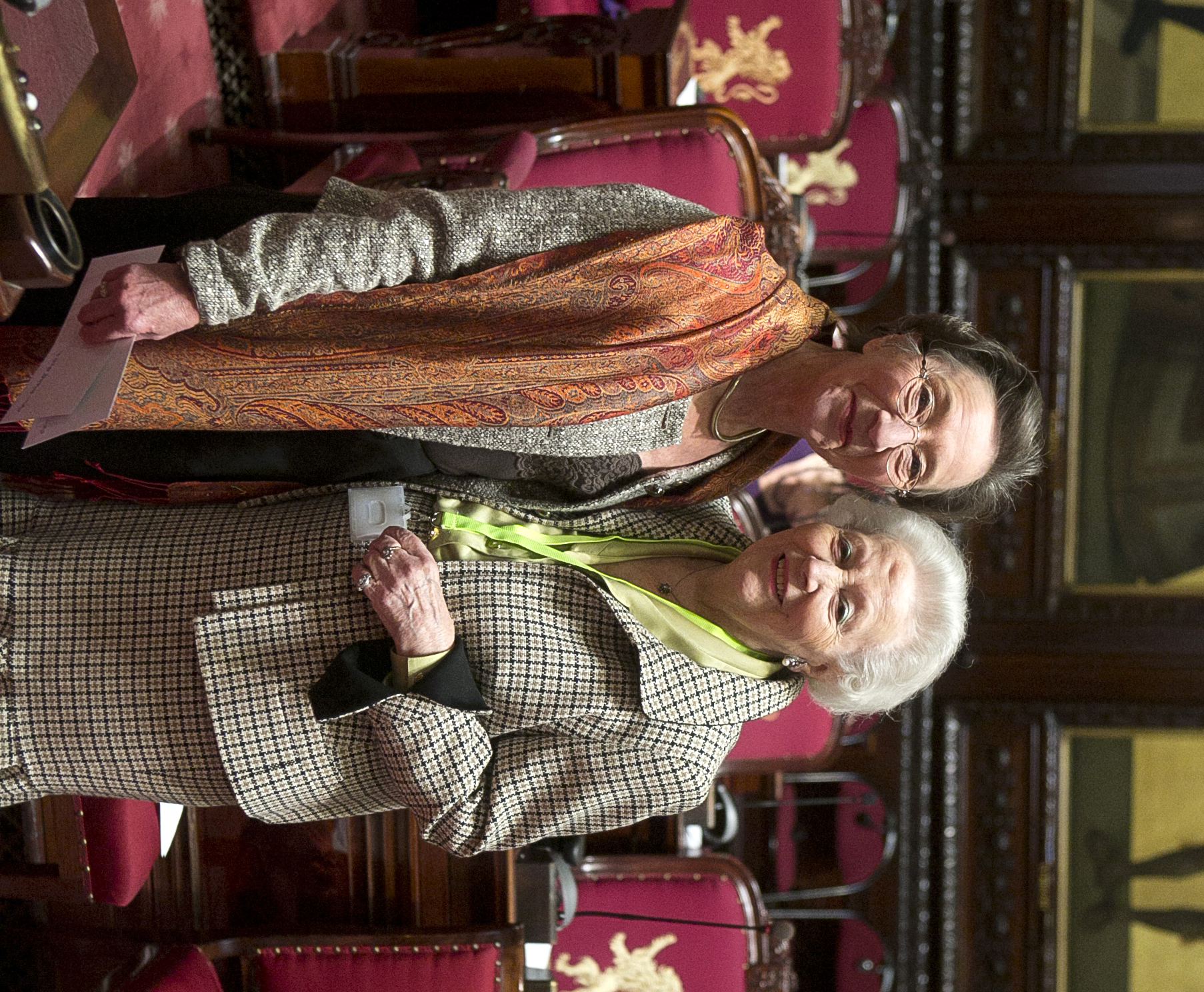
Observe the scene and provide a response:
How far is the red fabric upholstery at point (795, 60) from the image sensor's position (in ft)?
Answer: 10.9

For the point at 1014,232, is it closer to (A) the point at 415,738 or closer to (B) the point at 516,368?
(B) the point at 516,368

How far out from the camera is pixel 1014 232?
3.72 m

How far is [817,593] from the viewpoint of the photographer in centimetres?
156

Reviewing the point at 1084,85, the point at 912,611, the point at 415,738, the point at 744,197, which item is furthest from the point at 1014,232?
the point at 415,738

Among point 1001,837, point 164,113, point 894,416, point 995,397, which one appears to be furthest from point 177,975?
point 1001,837

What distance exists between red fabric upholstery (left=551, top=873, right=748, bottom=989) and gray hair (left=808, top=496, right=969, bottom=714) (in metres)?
1.28

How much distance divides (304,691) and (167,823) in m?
0.72

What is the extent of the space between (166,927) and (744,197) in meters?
2.33

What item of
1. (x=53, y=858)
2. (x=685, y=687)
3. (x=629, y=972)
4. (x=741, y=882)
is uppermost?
(x=685, y=687)

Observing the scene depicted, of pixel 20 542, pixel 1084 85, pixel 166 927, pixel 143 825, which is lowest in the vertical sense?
pixel 166 927

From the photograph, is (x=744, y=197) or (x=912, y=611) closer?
(x=912, y=611)

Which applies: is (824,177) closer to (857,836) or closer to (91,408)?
(857,836)

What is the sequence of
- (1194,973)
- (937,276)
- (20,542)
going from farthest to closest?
(937,276) < (1194,973) < (20,542)

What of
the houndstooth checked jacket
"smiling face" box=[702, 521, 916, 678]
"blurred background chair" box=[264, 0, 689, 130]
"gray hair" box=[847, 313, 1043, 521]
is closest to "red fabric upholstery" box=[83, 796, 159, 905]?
the houndstooth checked jacket
